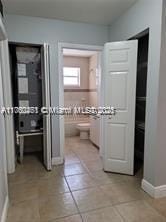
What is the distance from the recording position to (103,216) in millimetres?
1802

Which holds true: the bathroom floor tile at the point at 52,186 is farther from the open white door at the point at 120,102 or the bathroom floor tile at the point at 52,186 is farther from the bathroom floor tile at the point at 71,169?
the open white door at the point at 120,102

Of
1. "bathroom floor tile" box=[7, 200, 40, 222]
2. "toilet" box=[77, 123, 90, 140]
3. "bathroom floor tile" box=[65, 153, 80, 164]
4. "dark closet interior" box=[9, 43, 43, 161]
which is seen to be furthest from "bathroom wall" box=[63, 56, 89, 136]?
"bathroom floor tile" box=[7, 200, 40, 222]

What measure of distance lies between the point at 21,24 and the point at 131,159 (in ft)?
8.87

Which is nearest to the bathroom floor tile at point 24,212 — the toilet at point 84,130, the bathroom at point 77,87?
the toilet at point 84,130

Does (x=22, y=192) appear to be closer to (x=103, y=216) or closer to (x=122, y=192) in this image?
(x=103, y=216)

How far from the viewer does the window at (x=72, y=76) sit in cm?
514

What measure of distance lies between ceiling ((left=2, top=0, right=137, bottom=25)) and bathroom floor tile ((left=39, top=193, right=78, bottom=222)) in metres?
2.55

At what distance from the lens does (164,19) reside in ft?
6.19

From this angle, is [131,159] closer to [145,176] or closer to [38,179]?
[145,176]

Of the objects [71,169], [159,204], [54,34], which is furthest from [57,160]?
[54,34]

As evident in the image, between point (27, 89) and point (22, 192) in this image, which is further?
point (27, 89)

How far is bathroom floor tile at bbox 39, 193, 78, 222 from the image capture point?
182 centimetres

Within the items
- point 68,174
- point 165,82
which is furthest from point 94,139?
Result: point 165,82

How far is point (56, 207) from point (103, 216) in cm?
54
